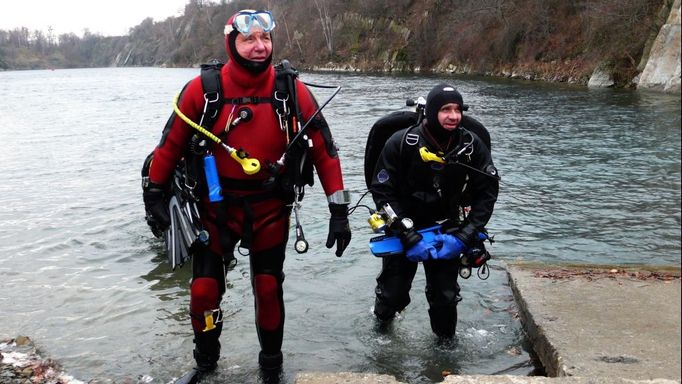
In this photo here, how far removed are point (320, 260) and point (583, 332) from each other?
352 centimetres

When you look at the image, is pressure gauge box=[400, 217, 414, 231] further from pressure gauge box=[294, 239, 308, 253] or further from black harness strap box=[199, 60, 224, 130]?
black harness strap box=[199, 60, 224, 130]

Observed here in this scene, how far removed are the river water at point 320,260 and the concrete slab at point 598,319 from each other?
1.09 feet

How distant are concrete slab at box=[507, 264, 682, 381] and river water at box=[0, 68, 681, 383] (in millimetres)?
331

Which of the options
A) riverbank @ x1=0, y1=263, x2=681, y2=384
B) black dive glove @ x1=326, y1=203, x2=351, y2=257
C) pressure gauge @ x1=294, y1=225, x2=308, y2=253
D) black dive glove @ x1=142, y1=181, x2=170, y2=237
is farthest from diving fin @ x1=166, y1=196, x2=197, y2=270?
riverbank @ x1=0, y1=263, x2=681, y2=384

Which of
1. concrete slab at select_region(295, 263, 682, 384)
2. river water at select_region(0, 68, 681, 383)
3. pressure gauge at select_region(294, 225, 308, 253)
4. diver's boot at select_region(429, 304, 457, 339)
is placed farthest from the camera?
river water at select_region(0, 68, 681, 383)

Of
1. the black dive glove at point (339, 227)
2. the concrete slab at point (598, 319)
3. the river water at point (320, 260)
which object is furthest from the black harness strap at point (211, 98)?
the concrete slab at point (598, 319)

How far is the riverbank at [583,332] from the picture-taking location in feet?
11.2

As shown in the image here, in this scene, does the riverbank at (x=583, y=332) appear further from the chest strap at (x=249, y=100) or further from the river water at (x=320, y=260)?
the chest strap at (x=249, y=100)

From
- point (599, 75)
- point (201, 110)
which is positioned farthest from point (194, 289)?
point (599, 75)

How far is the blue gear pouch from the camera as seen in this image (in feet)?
12.1

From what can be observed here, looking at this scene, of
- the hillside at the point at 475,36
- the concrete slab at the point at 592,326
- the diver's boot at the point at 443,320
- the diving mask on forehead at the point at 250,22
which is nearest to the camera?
the concrete slab at the point at 592,326

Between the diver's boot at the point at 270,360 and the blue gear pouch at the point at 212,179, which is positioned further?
the diver's boot at the point at 270,360

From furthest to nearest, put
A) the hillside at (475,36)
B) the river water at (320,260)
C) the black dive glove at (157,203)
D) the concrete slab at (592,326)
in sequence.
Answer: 1. the hillside at (475,36)
2. the river water at (320,260)
3. the black dive glove at (157,203)
4. the concrete slab at (592,326)

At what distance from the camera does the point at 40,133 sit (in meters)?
20.0
